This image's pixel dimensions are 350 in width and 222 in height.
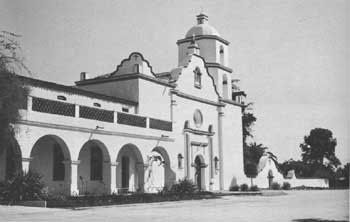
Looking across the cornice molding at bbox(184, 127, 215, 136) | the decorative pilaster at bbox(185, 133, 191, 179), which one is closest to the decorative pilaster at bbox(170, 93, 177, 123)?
the cornice molding at bbox(184, 127, 215, 136)

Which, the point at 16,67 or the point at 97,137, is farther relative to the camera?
the point at 97,137

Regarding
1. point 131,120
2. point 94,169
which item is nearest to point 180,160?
point 131,120

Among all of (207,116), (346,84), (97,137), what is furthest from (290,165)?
(346,84)

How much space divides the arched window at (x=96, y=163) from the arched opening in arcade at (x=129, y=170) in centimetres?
124

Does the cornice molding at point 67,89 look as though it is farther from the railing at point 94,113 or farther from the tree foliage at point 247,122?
the tree foliage at point 247,122

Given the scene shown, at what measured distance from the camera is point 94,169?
24.1 m

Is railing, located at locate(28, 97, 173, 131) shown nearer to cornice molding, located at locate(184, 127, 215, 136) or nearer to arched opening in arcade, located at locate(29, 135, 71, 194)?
arched opening in arcade, located at locate(29, 135, 71, 194)

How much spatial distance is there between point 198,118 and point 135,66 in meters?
7.33

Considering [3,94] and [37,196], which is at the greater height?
[3,94]

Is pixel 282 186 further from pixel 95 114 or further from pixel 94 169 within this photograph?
pixel 95 114

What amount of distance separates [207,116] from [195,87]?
240 cm

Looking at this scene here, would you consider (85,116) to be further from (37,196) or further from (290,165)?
(290,165)

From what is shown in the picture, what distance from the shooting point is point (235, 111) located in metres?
37.3

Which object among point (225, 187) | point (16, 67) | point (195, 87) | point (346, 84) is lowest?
point (225, 187)
